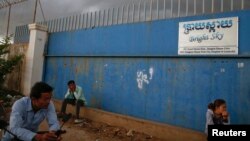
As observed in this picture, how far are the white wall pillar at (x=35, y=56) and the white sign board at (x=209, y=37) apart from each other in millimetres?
6749

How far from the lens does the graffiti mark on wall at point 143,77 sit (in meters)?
8.57

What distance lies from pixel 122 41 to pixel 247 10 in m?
3.84

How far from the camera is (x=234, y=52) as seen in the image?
22.8ft

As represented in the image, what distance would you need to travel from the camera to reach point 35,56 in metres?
12.6

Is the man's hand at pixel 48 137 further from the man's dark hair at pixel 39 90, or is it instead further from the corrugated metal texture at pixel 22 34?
the corrugated metal texture at pixel 22 34

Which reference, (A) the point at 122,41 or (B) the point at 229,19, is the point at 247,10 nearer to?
(B) the point at 229,19

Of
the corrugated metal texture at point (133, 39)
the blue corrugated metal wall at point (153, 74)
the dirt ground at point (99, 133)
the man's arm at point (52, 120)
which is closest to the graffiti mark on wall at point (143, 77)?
the blue corrugated metal wall at point (153, 74)

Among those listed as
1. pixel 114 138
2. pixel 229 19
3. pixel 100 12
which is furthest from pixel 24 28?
pixel 229 19

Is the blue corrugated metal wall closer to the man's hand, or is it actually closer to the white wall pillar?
the white wall pillar

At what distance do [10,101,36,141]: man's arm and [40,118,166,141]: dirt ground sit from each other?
4393 mm

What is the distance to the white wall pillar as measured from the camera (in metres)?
12.6

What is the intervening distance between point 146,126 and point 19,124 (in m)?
5.13

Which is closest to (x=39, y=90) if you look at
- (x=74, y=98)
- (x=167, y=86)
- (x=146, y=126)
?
(x=146, y=126)

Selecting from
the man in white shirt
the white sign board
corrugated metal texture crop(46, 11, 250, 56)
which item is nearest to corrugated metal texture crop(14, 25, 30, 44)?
corrugated metal texture crop(46, 11, 250, 56)
